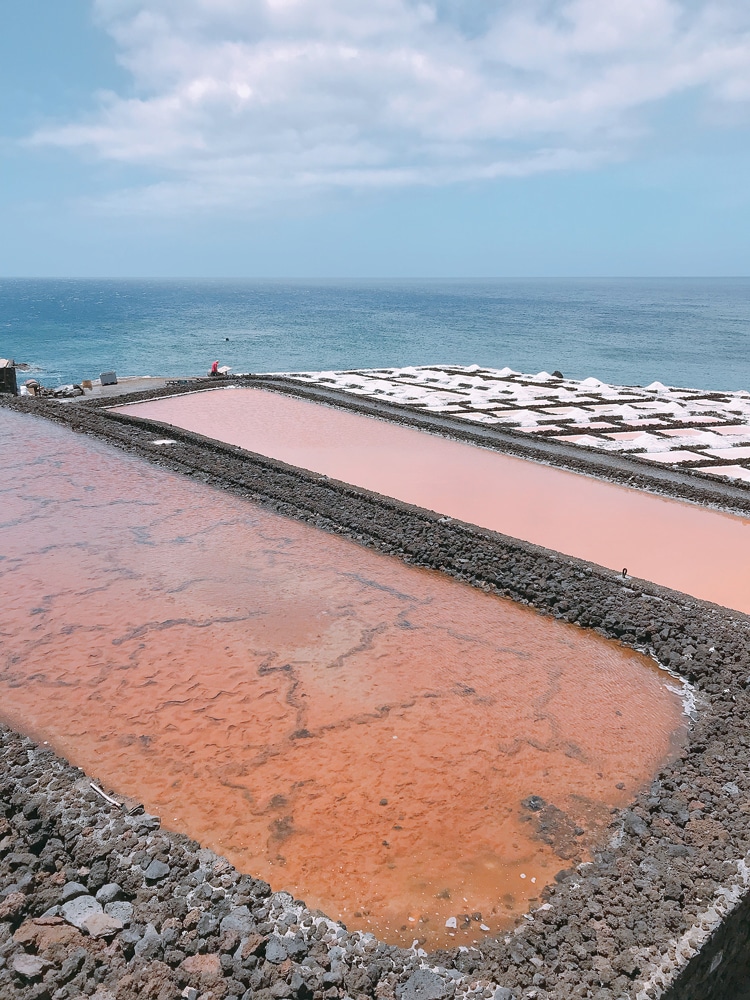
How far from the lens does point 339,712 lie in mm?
7836

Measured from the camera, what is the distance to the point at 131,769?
6.82 metres

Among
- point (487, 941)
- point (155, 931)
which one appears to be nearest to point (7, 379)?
point (155, 931)

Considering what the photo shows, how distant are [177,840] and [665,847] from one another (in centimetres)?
396

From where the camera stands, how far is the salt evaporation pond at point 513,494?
11.9 m

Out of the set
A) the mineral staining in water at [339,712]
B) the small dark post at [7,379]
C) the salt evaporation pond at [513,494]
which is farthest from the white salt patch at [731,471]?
the small dark post at [7,379]

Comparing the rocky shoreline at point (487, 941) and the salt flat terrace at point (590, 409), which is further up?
the salt flat terrace at point (590, 409)

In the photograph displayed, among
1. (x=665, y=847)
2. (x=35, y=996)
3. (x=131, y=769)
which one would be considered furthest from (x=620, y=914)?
(x=131, y=769)

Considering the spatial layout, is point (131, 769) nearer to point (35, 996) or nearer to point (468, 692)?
point (35, 996)

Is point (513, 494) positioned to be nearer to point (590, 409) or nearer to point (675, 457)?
point (675, 457)

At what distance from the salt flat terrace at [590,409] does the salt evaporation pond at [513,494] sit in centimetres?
270

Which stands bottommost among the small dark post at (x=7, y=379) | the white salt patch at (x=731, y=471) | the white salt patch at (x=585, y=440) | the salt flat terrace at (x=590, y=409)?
the white salt patch at (x=731, y=471)

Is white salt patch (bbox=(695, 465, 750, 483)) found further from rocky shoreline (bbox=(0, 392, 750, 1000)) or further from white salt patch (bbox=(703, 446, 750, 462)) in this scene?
rocky shoreline (bbox=(0, 392, 750, 1000))

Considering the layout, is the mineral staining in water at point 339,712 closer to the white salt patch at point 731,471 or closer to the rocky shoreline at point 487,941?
the rocky shoreline at point 487,941

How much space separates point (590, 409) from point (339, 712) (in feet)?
63.6
